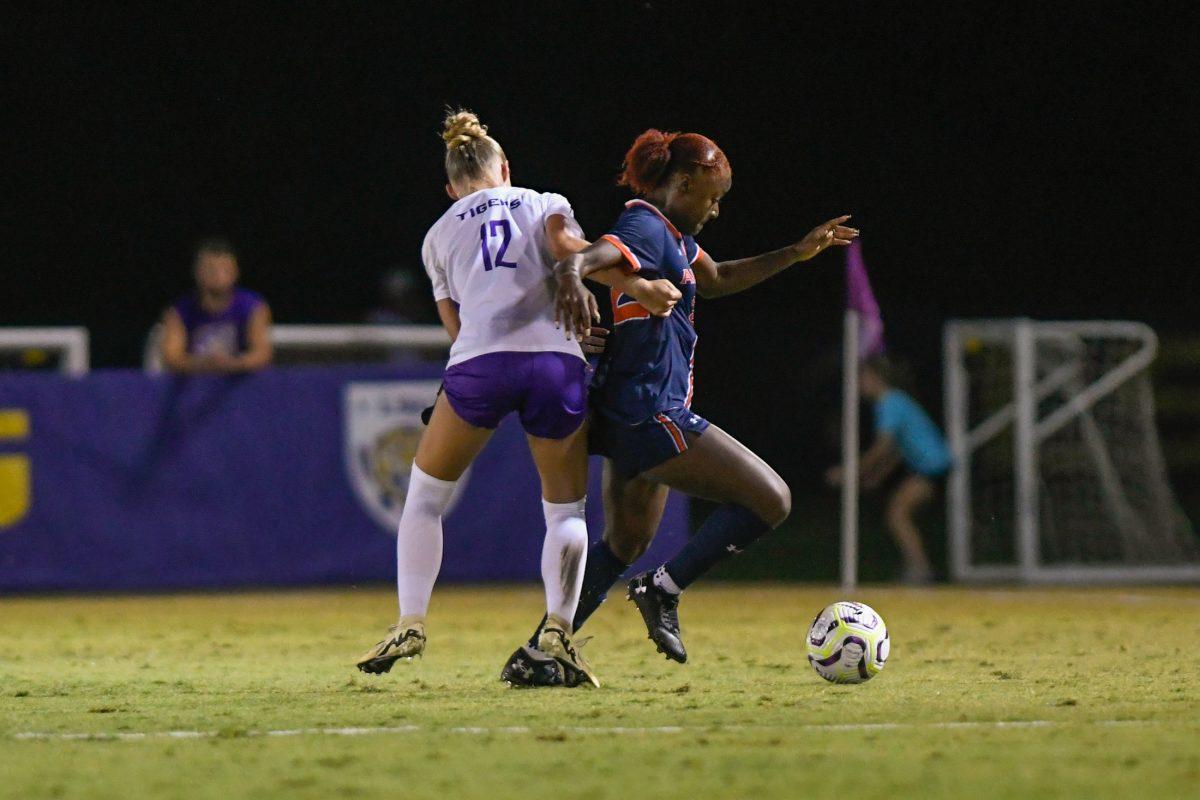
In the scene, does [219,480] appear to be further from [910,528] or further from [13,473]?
[910,528]

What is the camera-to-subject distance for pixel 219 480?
12.0 metres

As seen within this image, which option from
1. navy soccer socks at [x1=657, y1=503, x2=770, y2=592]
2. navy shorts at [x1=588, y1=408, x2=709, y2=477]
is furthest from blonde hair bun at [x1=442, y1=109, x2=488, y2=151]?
navy soccer socks at [x1=657, y1=503, x2=770, y2=592]

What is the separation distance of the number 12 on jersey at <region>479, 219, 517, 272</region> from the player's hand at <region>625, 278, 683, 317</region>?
17.6 inches

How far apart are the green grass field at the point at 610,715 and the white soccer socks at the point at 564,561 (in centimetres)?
32

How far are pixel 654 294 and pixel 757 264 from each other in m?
0.92

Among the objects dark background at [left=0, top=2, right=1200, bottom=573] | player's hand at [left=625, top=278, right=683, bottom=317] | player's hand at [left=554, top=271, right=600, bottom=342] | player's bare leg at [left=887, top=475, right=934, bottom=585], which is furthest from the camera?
dark background at [left=0, top=2, right=1200, bottom=573]

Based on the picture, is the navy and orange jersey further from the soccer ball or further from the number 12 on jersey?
the soccer ball

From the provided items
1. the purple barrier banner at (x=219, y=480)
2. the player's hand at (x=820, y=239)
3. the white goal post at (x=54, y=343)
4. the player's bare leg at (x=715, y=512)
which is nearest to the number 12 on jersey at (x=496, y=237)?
the player's bare leg at (x=715, y=512)

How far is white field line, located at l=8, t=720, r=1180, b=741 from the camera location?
5406 mm

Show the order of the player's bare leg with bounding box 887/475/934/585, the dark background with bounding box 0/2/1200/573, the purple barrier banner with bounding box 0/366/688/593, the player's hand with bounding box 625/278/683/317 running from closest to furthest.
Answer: the player's hand with bounding box 625/278/683/317
the purple barrier banner with bounding box 0/366/688/593
the player's bare leg with bounding box 887/475/934/585
the dark background with bounding box 0/2/1200/573

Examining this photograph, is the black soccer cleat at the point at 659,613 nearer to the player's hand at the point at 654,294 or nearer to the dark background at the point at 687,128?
the player's hand at the point at 654,294

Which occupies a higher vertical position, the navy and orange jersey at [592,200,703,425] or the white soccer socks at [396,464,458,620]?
the navy and orange jersey at [592,200,703,425]

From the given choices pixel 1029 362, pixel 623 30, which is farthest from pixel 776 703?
pixel 623 30

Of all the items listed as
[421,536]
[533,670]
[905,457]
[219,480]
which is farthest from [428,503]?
[905,457]
